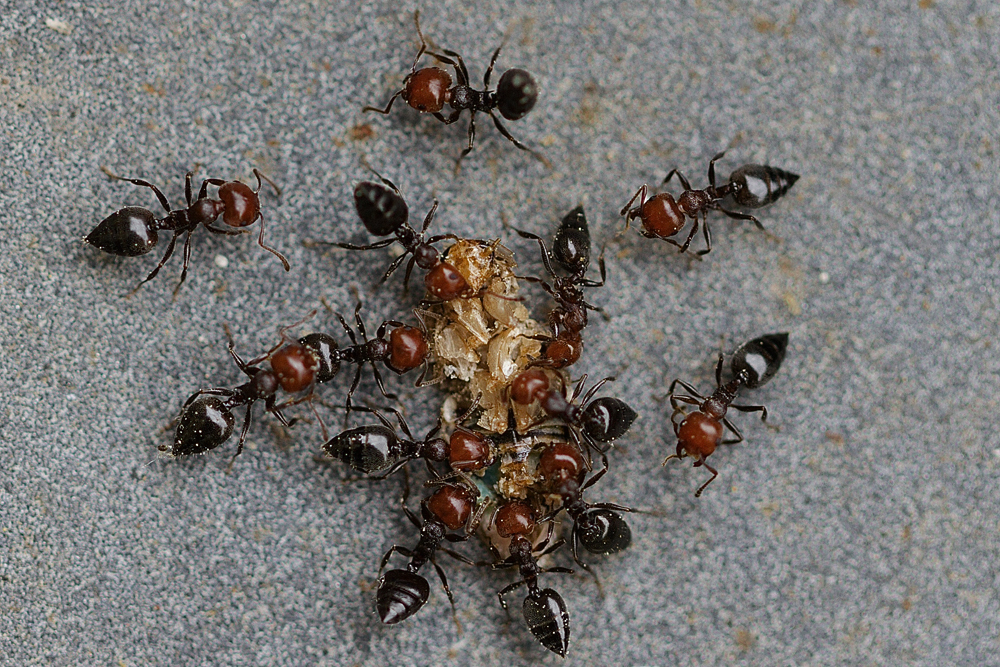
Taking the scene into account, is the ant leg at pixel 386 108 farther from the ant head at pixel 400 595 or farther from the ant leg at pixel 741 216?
the ant head at pixel 400 595

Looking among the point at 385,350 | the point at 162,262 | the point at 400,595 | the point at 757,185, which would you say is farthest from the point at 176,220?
the point at 757,185

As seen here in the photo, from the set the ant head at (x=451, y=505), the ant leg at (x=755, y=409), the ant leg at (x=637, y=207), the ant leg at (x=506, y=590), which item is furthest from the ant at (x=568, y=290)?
the ant leg at (x=506, y=590)

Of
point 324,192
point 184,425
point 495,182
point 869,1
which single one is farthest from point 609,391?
point 869,1

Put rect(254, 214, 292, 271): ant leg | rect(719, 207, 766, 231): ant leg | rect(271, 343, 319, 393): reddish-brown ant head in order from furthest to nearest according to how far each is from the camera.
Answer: rect(719, 207, 766, 231): ant leg, rect(254, 214, 292, 271): ant leg, rect(271, 343, 319, 393): reddish-brown ant head

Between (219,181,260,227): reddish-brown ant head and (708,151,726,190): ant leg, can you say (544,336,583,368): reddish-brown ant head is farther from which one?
(219,181,260,227): reddish-brown ant head

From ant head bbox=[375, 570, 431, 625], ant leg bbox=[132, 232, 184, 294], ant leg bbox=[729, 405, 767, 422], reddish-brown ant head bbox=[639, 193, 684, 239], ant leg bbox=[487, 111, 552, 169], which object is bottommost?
ant head bbox=[375, 570, 431, 625]

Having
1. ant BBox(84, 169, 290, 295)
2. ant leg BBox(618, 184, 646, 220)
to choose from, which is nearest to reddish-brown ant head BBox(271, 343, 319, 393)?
ant BBox(84, 169, 290, 295)
